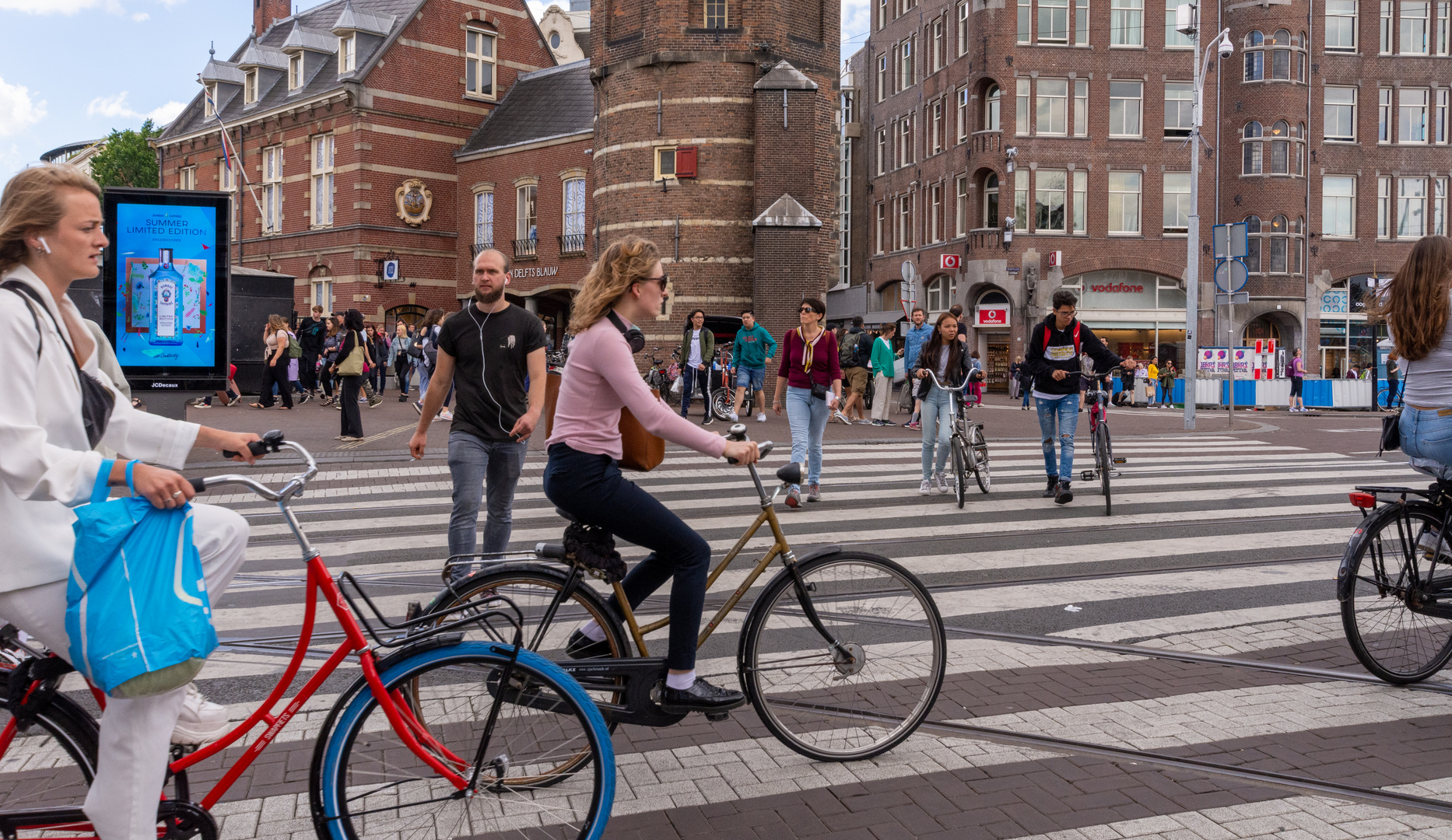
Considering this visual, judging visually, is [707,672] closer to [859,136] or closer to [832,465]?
[832,465]

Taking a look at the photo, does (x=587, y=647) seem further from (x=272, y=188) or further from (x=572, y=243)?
(x=272, y=188)

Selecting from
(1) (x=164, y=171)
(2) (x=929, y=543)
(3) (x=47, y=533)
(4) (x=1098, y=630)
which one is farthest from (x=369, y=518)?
(1) (x=164, y=171)

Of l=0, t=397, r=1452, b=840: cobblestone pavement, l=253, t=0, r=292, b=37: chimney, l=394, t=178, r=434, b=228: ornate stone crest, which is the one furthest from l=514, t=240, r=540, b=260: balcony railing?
l=0, t=397, r=1452, b=840: cobblestone pavement

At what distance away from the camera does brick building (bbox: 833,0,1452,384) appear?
40969mm

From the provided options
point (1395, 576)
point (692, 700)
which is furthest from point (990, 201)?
point (692, 700)

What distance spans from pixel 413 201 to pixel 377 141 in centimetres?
241

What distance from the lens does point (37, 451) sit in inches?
95.3

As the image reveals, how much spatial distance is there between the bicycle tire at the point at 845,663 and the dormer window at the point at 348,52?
1609 inches

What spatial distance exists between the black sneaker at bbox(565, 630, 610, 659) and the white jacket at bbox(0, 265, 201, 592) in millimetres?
1636

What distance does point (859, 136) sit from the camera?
56.0 metres

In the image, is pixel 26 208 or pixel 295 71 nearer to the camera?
pixel 26 208

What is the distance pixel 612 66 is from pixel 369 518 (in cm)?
2270

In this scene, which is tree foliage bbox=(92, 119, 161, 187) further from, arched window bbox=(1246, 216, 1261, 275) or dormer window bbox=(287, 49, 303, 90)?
arched window bbox=(1246, 216, 1261, 275)

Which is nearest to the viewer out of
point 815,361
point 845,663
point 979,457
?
point 845,663
